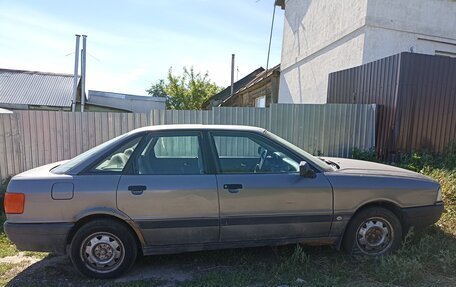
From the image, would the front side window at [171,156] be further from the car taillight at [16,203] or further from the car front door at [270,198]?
the car taillight at [16,203]

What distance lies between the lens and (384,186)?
324 centimetres

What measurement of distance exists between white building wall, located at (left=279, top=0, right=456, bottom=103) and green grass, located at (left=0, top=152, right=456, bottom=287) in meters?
6.61

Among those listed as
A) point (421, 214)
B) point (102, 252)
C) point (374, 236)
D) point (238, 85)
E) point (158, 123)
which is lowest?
point (102, 252)

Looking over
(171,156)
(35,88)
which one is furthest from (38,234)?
(35,88)

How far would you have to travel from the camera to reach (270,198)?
120 inches

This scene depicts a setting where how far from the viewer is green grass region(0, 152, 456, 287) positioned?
114 inches

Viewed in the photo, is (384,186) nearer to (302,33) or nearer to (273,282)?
(273,282)

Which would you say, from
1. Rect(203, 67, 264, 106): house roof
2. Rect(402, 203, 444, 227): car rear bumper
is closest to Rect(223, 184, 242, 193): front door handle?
Rect(402, 203, 444, 227): car rear bumper

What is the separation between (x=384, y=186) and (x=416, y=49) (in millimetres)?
7505

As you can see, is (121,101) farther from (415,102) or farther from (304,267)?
(304,267)

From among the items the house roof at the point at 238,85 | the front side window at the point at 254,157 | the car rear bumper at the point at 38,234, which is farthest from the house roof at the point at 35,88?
the front side window at the point at 254,157

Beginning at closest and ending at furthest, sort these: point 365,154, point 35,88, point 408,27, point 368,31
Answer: point 365,154 < point 368,31 < point 408,27 < point 35,88

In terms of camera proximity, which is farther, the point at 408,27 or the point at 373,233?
the point at 408,27

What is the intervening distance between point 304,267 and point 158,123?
448cm
